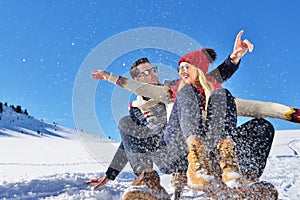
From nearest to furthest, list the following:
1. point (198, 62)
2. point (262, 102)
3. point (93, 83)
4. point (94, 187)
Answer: point (262, 102)
point (198, 62)
point (94, 187)
point (93, 83)

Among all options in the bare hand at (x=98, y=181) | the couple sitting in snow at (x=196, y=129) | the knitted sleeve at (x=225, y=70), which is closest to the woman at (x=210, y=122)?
the couple sitting in snow at (x=196, y=129)

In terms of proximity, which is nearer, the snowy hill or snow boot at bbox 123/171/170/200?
snow boot at bbox 123/171/170/200

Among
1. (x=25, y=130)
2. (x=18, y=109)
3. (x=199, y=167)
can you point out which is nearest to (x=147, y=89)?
(x=199, y=167)

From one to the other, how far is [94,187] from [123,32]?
153cm

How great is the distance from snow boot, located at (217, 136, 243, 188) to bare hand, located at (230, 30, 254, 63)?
0.83 meters

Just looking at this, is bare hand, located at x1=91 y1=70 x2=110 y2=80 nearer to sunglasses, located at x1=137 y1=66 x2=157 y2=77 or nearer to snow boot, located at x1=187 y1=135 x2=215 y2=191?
sunglasses, located at x1=137 y1=66 x2=157 y2=77

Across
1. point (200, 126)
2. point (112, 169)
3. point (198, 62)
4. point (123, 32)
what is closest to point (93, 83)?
point (123, 32)

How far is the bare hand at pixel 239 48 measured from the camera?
226cm

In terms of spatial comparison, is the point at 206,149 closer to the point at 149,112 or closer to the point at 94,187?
the point at 149,112

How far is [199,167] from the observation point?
163 centimetres

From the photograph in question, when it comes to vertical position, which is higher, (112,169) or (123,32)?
(123,32)

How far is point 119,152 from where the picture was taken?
8.77 ft

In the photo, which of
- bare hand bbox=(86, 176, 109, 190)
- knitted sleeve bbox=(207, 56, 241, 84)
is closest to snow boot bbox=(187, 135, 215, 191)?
knitted sleeve bbox=(207, 56, 241, 84)

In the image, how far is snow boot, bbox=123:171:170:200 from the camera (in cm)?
184
